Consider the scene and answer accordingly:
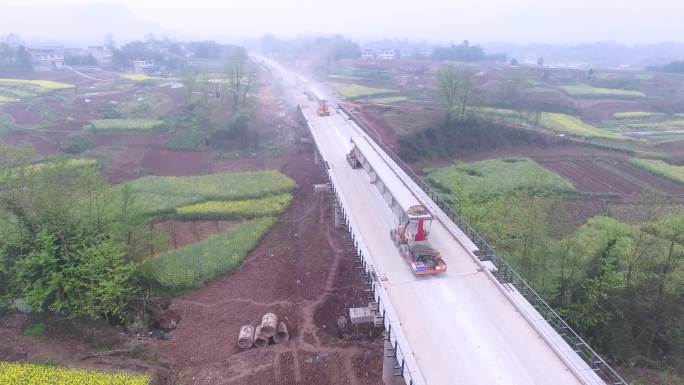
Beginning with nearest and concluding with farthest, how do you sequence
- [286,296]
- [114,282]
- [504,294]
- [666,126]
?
[504,294]
[114,282]
[286,296]
[666,126]

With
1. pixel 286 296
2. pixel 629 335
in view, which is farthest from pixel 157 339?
pixel 629 335

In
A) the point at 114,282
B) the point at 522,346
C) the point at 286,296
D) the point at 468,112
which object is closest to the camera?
the point at 522,346

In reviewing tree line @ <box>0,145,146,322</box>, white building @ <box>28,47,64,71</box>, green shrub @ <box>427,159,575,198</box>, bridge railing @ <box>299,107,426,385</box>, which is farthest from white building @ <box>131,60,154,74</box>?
bridge railing @ <box>299,107,426,385</box>

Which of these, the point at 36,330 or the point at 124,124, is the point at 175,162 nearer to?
the point at 124,124

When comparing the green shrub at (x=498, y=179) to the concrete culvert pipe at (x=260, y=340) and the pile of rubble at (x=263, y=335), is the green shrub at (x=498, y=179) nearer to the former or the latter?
the pile of rubble at (x=263, y=335)

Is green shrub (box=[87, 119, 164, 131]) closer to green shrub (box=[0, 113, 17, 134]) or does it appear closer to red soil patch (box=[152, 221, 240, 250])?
green shrub (box=[0, 113, 17, 134])

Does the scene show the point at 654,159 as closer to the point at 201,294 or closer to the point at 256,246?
the point at 256,246

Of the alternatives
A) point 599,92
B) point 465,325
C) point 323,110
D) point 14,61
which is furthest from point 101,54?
point 465,325
